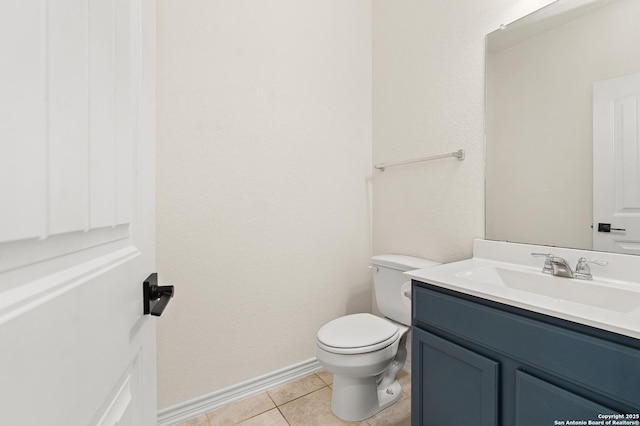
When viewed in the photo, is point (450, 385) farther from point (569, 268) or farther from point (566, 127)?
point (566, 127)

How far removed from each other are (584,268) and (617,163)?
1.38ft

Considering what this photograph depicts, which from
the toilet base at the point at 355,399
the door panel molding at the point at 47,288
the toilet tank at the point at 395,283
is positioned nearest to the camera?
the door panel molding at the point at 47,288

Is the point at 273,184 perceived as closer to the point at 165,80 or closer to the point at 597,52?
the point at 165,80

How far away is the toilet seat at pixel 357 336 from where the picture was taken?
1.36 meters

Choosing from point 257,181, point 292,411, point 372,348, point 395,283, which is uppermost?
point 257,181

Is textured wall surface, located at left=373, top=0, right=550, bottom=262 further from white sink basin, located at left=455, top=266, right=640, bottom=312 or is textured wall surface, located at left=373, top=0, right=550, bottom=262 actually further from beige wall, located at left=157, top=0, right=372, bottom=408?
white sink basin, located at left=455, top=266, right=640, bottom=312

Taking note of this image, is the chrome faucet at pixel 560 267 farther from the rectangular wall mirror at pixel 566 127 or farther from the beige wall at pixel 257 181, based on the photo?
the beige wall at pixel 257 181

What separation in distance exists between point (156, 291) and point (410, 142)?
164cm

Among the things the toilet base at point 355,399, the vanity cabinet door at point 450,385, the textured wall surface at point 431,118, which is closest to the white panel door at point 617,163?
the textured wall surface at point 431,118

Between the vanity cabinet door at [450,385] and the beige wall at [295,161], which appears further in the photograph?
the beige wall at [295,161]

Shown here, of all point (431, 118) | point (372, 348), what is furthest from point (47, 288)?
point (431, 118)

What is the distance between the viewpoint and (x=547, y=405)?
2.64 ft

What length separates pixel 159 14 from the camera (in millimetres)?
1396

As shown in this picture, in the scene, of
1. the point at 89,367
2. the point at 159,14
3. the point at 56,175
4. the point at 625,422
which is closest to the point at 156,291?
the point at 89,367
